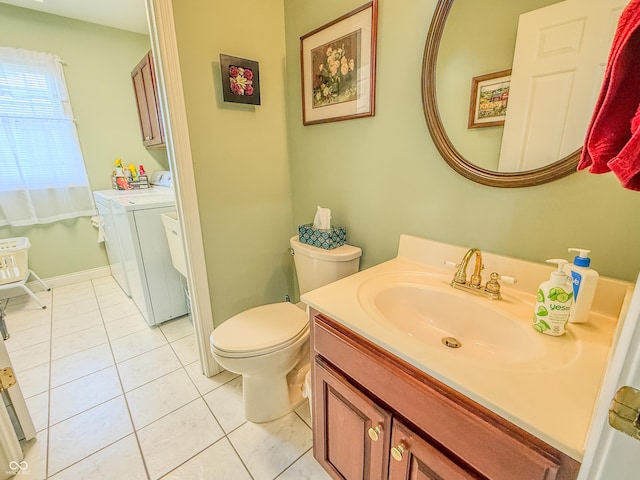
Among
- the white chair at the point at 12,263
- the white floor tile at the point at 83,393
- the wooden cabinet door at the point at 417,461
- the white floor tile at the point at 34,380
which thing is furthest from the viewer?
the white chair at the point at 12,263

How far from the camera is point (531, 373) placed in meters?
0.55

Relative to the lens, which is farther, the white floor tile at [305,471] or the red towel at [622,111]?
the white floor tile at [305,471]

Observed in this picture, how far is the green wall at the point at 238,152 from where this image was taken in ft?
4.20

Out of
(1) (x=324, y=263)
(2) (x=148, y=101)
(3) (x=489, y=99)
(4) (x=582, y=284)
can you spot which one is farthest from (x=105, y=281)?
(4) (x=582, y=284)

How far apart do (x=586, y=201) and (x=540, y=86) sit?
1.16ft

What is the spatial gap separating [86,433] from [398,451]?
148 centimetres

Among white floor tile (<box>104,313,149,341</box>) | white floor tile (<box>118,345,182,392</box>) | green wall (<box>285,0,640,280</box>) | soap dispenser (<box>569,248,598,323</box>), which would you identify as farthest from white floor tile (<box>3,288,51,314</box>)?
soap dispenser (<box>569,248,598,323</box>)

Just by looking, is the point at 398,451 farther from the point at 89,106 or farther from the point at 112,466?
the point at 89,106

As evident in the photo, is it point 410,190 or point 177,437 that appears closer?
point 410,190

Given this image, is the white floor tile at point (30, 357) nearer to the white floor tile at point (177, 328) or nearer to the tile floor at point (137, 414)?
the tile floor at point (137, 414)

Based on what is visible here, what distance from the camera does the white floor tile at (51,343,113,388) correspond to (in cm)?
166

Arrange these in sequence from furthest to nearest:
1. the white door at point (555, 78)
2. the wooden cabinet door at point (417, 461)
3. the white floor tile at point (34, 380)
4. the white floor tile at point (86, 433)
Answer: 1. the white floor tile at point (34, 380)
2. the white floor tile at point (86, 433)
3. the white door at point (555, 78)
4. the wooden cabinet door at point (417, 461)

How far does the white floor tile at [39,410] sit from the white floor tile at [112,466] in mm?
364

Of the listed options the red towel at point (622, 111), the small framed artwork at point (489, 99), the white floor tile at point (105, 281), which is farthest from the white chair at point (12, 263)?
the red towel at point (622, 111)
